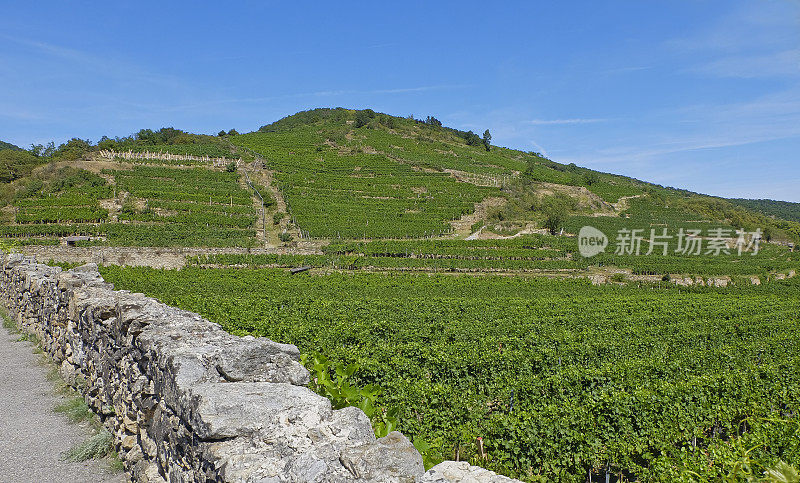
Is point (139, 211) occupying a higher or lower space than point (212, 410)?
higher

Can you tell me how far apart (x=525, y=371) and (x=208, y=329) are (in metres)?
7.90

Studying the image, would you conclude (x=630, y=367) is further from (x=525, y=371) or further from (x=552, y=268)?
(x=552, y=268)

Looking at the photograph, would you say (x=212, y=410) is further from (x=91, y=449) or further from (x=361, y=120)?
(x=361, y=120)

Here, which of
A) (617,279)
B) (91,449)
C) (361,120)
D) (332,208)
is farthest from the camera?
(361,120)

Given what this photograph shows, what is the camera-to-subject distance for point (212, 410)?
3.72 m

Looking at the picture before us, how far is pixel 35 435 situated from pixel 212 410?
5.56 m

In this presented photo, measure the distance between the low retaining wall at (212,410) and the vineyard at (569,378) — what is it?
2461 mm

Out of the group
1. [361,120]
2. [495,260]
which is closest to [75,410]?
[495,260]

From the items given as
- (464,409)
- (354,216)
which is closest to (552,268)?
(354,216)

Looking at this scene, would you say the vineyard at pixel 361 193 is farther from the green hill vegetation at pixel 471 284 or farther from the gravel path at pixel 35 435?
the gravel path at pixel 35 435

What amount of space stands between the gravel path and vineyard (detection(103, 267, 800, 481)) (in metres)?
4.09

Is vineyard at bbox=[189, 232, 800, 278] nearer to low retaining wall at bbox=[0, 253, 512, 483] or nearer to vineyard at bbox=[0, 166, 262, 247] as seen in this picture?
vineyard at bbox=[0, 166, 262, 247]

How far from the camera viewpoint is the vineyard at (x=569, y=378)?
22.7 ft
